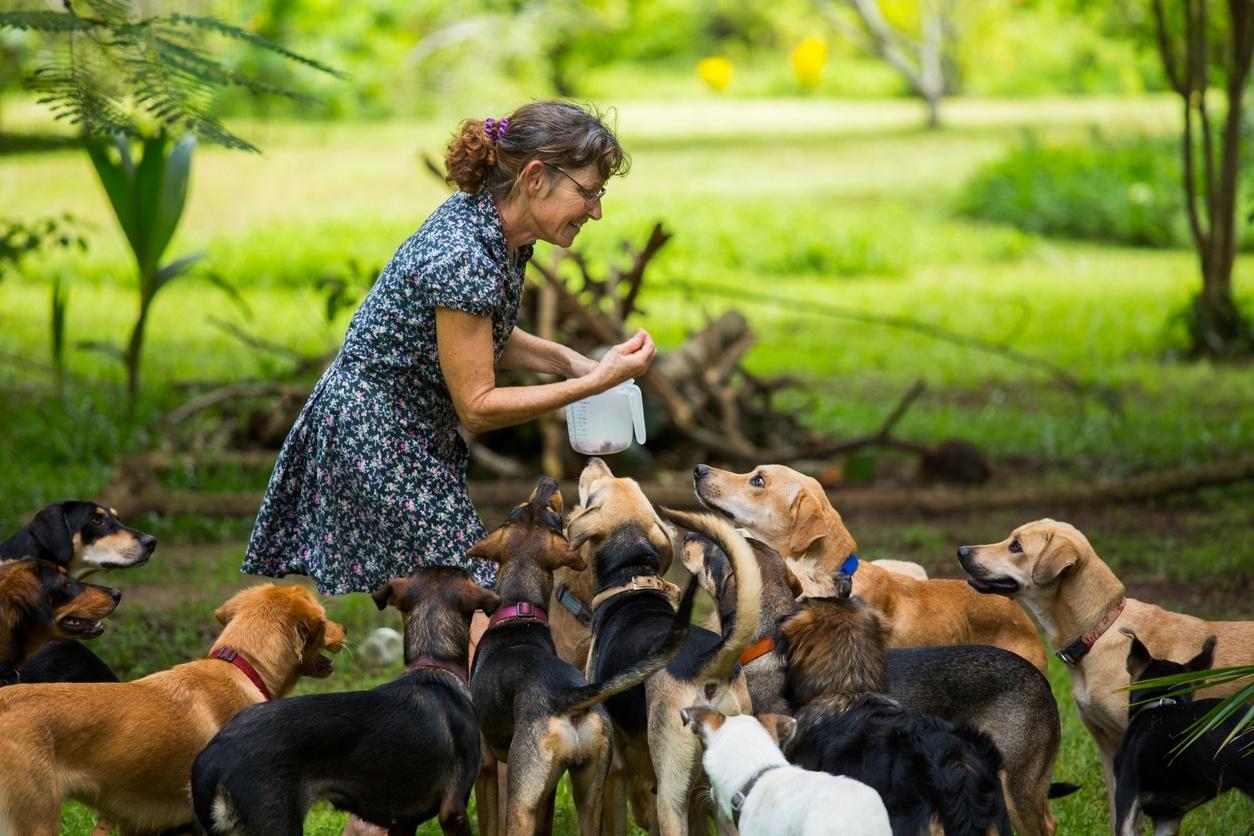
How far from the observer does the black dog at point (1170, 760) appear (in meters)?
4.86

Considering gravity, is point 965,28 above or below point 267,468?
above

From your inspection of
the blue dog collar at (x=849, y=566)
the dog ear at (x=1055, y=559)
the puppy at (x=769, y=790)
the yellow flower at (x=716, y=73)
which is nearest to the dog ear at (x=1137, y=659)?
the dog ear at (x=1055, y=559)

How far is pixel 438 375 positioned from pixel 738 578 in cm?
133

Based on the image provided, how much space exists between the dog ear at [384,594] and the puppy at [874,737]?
1.35m

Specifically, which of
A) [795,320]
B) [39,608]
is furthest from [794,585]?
[795,320]

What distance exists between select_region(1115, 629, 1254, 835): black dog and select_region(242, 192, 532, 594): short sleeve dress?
2410 millimetres

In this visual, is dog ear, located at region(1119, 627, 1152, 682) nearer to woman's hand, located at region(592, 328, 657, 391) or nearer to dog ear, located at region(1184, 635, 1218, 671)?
dog ear, located at region(1184, 635, 1218, 671)

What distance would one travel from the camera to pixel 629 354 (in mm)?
5043

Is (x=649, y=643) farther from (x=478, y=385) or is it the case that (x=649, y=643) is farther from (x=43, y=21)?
(x=43, y=21)

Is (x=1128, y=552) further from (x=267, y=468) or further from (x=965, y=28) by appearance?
(x=965, y=28)

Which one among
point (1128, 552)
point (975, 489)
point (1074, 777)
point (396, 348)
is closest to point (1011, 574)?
point (1074, 777)

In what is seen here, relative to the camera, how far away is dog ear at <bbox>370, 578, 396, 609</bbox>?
488cm

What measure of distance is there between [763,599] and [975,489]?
5486mm

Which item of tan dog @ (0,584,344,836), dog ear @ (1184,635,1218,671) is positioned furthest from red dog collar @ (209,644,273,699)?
dog ear @ (1184,635,1218,671)
